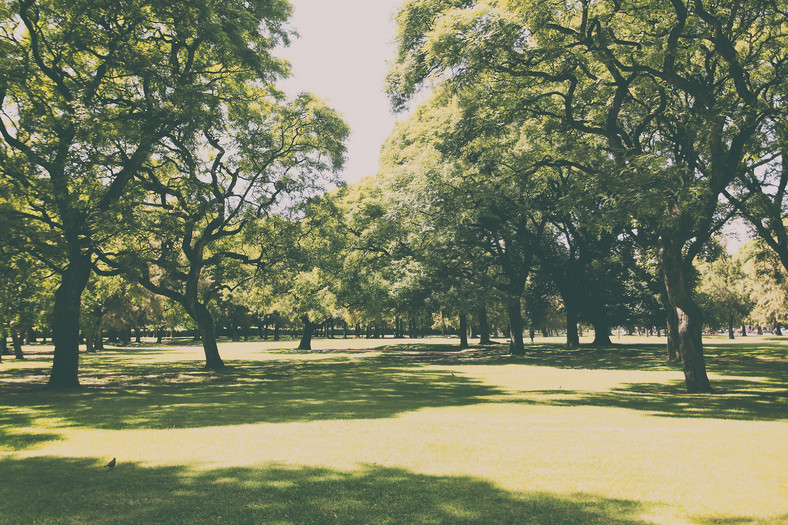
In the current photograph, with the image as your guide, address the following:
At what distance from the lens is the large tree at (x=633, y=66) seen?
524 inches

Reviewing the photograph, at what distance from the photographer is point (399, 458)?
7.18 m

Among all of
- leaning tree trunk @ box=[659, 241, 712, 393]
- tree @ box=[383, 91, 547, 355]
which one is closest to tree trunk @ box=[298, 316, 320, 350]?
tree @ box=[383, 91, 547, 355]

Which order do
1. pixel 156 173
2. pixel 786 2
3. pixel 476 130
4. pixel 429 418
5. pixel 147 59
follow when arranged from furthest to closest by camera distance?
pixel 156 173
pixel 147 59
pixel 476 130
pixel 786 2
pixel 429 418

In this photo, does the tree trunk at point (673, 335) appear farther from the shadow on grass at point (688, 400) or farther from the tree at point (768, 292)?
the tree at point (768, 292)

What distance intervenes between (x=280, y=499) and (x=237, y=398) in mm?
10100

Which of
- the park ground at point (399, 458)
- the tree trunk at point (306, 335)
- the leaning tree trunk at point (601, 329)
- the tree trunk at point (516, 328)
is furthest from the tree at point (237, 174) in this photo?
the leaning tree trunk at point (601, 329)

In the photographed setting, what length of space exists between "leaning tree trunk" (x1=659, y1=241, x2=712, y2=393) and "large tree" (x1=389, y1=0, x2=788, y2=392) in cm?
3

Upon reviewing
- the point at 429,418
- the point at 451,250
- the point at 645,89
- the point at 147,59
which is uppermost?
the point at 147,59

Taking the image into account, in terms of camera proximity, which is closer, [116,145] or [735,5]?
[735,5]

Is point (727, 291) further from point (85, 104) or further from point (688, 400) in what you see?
point (85, 104)

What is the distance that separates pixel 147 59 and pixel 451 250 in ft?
71.0

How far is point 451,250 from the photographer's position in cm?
3331

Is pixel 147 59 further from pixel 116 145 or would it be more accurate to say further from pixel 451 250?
pixel 451 250

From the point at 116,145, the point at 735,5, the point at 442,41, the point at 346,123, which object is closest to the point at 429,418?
the point at 442,41
